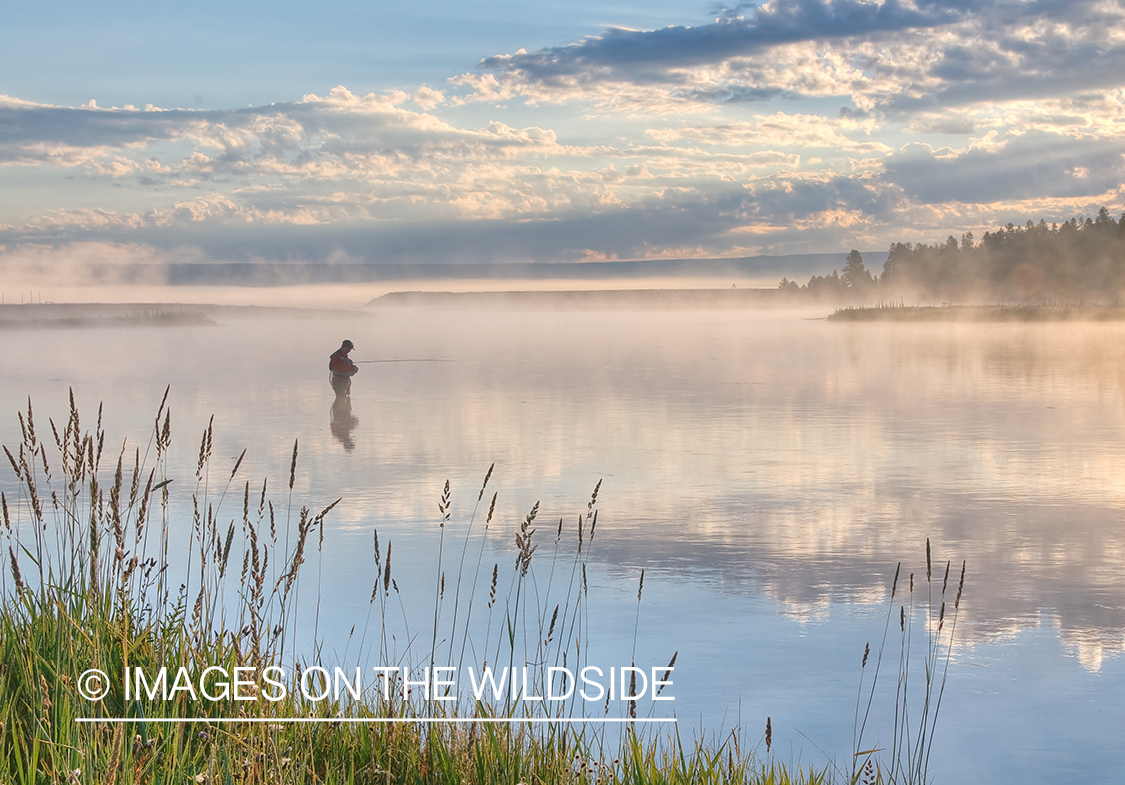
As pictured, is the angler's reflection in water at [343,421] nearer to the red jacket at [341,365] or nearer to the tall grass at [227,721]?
the red jacket at [341,365]

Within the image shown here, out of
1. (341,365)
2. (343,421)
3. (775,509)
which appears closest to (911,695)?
(775,509)

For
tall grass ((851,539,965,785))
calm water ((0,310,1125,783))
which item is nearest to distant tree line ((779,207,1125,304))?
calm water ((0,310,1125,783))

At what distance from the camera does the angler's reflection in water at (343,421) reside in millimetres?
18078

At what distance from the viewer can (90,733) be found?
12.7ft

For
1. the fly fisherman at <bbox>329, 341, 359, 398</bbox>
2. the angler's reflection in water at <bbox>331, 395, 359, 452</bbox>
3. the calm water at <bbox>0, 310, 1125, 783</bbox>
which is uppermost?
the fly fisherman at <bbox>329, 341, 359, 398</bbox>

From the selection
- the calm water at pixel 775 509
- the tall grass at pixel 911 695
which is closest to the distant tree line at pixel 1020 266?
the calm water at pixel 775 509

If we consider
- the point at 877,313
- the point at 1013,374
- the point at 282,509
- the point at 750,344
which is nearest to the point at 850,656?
the point at 282,509

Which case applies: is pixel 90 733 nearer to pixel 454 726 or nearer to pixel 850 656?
pixel 454 726

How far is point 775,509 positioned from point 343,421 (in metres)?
11.2

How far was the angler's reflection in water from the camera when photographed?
1808cm

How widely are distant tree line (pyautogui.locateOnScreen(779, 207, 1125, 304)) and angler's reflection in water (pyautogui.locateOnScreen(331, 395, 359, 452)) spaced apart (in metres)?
124

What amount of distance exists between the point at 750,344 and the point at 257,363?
25716 millimetres

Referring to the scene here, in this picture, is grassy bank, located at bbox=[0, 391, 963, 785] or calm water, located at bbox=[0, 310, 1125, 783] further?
calm water, located at bbox=[0, 310, 1125, 783]

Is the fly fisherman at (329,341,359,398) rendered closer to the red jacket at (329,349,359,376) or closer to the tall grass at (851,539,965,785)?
the red jacket at (329,349,359,376)
